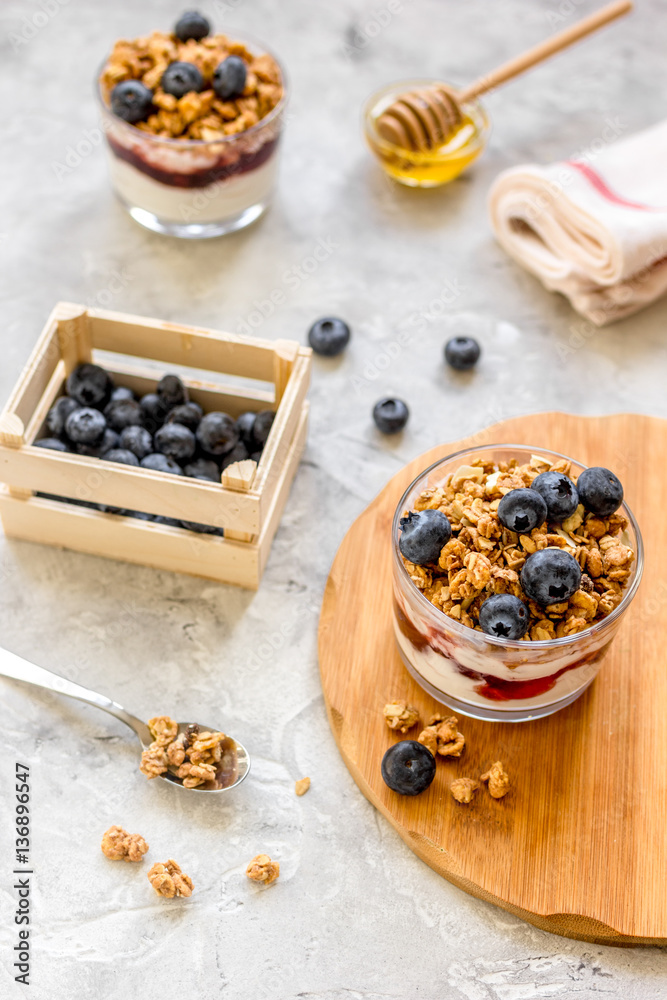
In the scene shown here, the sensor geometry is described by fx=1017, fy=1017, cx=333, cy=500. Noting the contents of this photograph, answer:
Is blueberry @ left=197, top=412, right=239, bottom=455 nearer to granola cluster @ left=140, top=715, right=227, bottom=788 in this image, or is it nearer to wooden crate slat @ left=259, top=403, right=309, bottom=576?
wooden crate slat @ left=259, top=403, right=309, bottom=576

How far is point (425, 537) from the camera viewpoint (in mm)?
1581

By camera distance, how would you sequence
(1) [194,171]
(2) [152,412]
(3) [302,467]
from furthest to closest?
(1) [194,171]
(3) [302,467]
(2) [152,412]

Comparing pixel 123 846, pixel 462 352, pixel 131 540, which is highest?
pixel 462 352

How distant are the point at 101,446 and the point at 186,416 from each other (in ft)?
0.57

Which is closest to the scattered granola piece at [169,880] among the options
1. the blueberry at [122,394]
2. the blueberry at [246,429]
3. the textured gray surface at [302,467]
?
the textured gray surface at [302,467]

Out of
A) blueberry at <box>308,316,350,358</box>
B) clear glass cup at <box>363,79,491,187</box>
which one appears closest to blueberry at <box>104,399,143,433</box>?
blueberry at <box>308,316,350,358</box>

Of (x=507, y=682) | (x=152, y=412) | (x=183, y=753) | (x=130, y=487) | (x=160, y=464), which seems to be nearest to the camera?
(x=507, y=682)

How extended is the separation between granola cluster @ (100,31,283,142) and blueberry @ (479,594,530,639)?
127 centimetres

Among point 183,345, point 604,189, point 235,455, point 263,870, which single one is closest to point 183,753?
point 263,870

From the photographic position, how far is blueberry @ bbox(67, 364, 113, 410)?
6.56 feet

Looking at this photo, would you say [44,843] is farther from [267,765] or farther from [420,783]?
[420,783]

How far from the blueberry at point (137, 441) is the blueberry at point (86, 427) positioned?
1.8 inches

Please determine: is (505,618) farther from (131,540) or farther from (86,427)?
(86,427)

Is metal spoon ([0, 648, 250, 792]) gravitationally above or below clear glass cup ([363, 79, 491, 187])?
below
